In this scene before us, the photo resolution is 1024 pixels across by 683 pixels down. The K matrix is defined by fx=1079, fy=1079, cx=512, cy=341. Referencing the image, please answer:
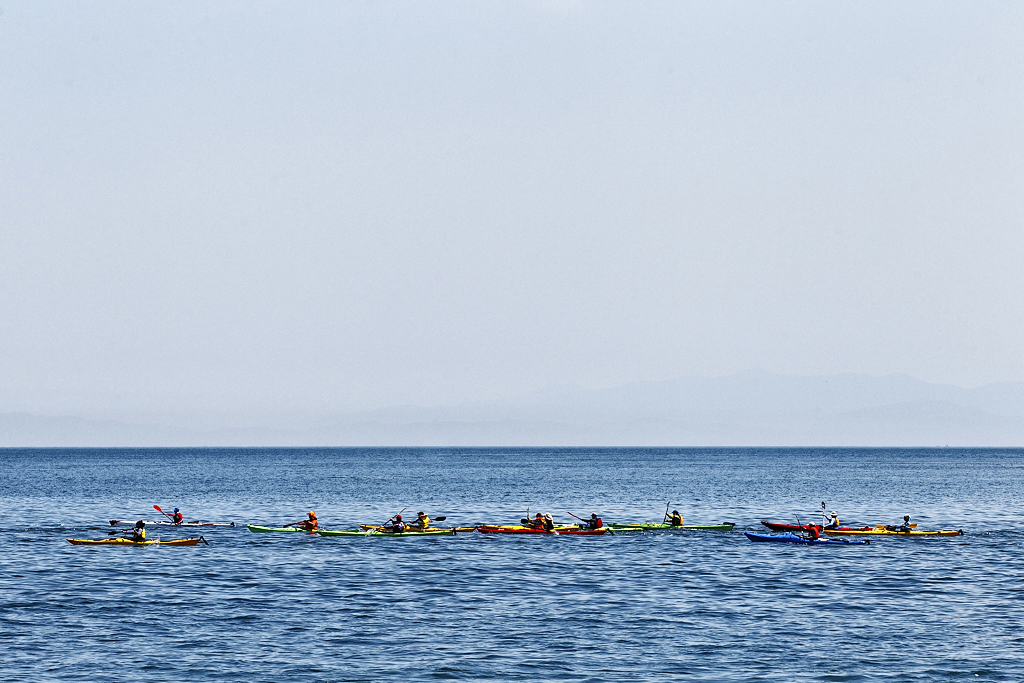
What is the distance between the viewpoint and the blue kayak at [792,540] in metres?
69.0

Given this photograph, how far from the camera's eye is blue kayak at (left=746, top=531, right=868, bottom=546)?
69000mm

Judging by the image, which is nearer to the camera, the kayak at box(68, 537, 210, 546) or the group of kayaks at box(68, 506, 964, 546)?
the kayak at box(68, 537, 210, 546)

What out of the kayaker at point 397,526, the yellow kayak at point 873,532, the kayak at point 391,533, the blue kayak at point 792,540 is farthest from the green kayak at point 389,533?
the yellow kayak at point 873,532

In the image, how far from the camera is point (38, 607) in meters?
45.4

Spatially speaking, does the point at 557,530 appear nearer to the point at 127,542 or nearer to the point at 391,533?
the point at 391,533

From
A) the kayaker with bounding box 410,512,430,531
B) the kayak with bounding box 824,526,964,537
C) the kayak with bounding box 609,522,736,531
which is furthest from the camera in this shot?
the kayak with bounding box 609,522,736,531

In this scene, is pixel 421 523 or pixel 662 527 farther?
pixel 662 527

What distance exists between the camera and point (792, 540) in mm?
69250

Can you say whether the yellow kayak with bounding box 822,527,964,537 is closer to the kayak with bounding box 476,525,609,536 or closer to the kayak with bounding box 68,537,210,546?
the kayak with bounding box 476,525,609,536

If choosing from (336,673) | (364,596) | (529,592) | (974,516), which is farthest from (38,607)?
(974,516)

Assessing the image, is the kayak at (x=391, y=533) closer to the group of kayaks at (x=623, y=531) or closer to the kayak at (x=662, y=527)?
the group of kayaks at (x=623, y=531)

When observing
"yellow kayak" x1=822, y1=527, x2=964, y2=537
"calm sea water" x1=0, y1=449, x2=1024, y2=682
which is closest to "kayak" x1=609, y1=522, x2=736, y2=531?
"calm sea water" x1=0, y1=449, x2=1024, y2=682

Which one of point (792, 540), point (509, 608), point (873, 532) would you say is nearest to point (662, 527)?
point (792, 540)

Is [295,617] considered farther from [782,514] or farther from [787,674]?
[782,514]
